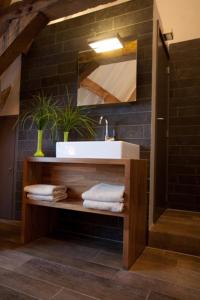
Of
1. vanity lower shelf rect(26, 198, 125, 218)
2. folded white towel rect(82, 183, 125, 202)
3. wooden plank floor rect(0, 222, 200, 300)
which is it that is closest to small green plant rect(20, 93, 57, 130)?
vanity lower shelf rect(26, 198, 125, 218)

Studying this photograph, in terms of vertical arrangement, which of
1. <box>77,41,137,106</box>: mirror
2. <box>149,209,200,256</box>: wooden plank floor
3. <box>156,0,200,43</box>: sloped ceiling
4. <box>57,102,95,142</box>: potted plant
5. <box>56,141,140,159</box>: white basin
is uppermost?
<box>156,0,200,43</box>: sloped ceiling

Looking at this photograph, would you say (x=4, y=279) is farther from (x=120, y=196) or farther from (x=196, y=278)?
(x=196, y=278)

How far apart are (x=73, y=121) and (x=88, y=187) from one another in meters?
0.70

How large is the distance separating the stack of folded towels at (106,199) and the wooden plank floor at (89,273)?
0.46 meters

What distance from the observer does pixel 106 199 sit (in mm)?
1688

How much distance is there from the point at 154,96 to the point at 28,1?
1464 mm

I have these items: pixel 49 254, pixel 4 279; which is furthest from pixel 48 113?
pixel 4 279

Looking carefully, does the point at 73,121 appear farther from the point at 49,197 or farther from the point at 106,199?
the point at 106,199

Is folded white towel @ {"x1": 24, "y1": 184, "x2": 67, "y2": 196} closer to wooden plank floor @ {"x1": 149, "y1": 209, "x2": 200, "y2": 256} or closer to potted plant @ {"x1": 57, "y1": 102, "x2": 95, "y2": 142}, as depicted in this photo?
potted plant @ {"x1": 57, "y1": 102, "x2": 95, "y2": 142}

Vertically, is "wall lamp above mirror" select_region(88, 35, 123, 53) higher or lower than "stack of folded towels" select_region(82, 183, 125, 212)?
higher

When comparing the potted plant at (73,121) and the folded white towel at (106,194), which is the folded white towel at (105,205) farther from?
the potted plant at (73,121)

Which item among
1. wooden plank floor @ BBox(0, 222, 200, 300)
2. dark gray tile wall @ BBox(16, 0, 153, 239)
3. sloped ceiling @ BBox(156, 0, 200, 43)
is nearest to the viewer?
wooden plank floor @ BBox(0, 222, 200, 300)

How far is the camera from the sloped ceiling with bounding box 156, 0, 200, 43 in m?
2.94

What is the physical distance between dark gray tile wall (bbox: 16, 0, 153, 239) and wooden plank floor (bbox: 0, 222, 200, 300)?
0.41m
